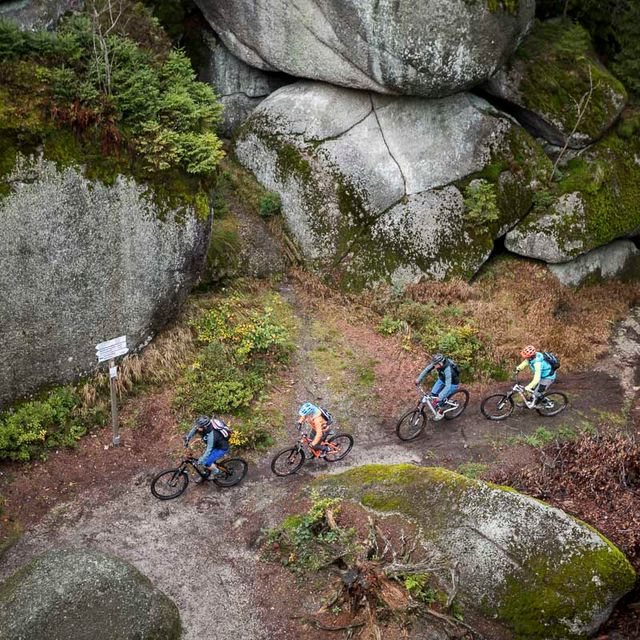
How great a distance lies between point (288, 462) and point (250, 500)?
125cm

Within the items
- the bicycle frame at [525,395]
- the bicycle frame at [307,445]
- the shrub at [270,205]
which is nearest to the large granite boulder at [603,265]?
the bicycle frame at [525,395]

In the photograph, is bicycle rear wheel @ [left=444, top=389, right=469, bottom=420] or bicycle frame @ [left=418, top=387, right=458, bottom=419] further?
bicycle rear wheel @ [left=444, top=389, right=469, bottom=420]

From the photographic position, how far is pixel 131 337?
49.3ft

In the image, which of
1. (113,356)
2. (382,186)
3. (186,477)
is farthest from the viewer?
(382,186)

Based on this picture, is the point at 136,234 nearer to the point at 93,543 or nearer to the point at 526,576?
the point at 93,543

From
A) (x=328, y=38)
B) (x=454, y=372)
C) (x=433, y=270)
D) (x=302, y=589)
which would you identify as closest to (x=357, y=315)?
(x=433, y=270)

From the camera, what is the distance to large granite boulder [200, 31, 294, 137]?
21.0m

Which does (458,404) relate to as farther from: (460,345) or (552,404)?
(552,404)

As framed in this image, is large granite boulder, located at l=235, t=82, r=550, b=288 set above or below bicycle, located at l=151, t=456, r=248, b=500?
above

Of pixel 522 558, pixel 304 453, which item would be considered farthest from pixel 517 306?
pixel 522 558

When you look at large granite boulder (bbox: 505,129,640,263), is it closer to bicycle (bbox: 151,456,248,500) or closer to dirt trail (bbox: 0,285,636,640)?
dirt trail (bbox: 0,285,636,640)

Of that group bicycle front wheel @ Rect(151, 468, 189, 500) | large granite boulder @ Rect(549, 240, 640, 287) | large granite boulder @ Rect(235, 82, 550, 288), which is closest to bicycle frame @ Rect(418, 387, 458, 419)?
large granite boulder @ Rect(235, 82, 550, 288)

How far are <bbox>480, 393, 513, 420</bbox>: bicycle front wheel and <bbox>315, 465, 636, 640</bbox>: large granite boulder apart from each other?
4710mm

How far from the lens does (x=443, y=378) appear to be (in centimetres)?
1473
